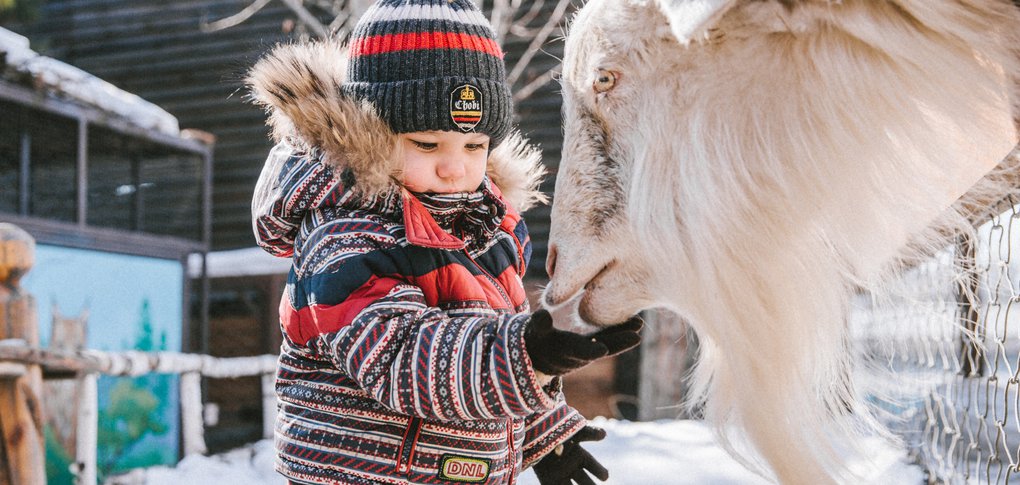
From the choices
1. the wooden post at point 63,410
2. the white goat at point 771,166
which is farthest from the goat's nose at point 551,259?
the wooden post at point 63,410

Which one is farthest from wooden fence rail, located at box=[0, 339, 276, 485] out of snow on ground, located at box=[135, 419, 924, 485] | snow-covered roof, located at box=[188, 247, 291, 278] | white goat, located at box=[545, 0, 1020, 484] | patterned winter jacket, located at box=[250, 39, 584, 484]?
white goat, located at box=[545, 0, 1020, 484]

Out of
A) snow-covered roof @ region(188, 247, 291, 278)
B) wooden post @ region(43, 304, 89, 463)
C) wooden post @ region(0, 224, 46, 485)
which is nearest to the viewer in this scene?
wooden post @ region(0, 224, 46, 485)

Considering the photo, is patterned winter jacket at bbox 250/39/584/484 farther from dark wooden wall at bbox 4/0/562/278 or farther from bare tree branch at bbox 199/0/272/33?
dark wooden wall at bbox 4/0/562/278

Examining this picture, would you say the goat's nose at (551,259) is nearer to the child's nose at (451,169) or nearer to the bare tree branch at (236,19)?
the child's nose at (451,169)

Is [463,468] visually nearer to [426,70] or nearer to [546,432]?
[546,432]

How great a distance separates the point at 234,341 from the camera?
7426mm

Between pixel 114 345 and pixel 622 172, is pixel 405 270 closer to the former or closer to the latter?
pixel 622 172

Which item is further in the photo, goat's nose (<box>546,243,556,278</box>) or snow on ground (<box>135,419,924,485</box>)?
snow on ground (<box>135,419,924,485</box>)

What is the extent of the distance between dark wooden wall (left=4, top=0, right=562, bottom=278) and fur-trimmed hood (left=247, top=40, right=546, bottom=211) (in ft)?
21.4

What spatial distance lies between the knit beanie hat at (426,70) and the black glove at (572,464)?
0.75m

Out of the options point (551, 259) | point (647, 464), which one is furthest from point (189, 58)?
point (551, 259)

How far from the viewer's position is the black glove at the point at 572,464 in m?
2.01

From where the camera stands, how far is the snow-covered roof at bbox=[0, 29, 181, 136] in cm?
451

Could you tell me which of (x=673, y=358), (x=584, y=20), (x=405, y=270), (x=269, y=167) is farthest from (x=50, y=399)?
(x=673, y=358)
